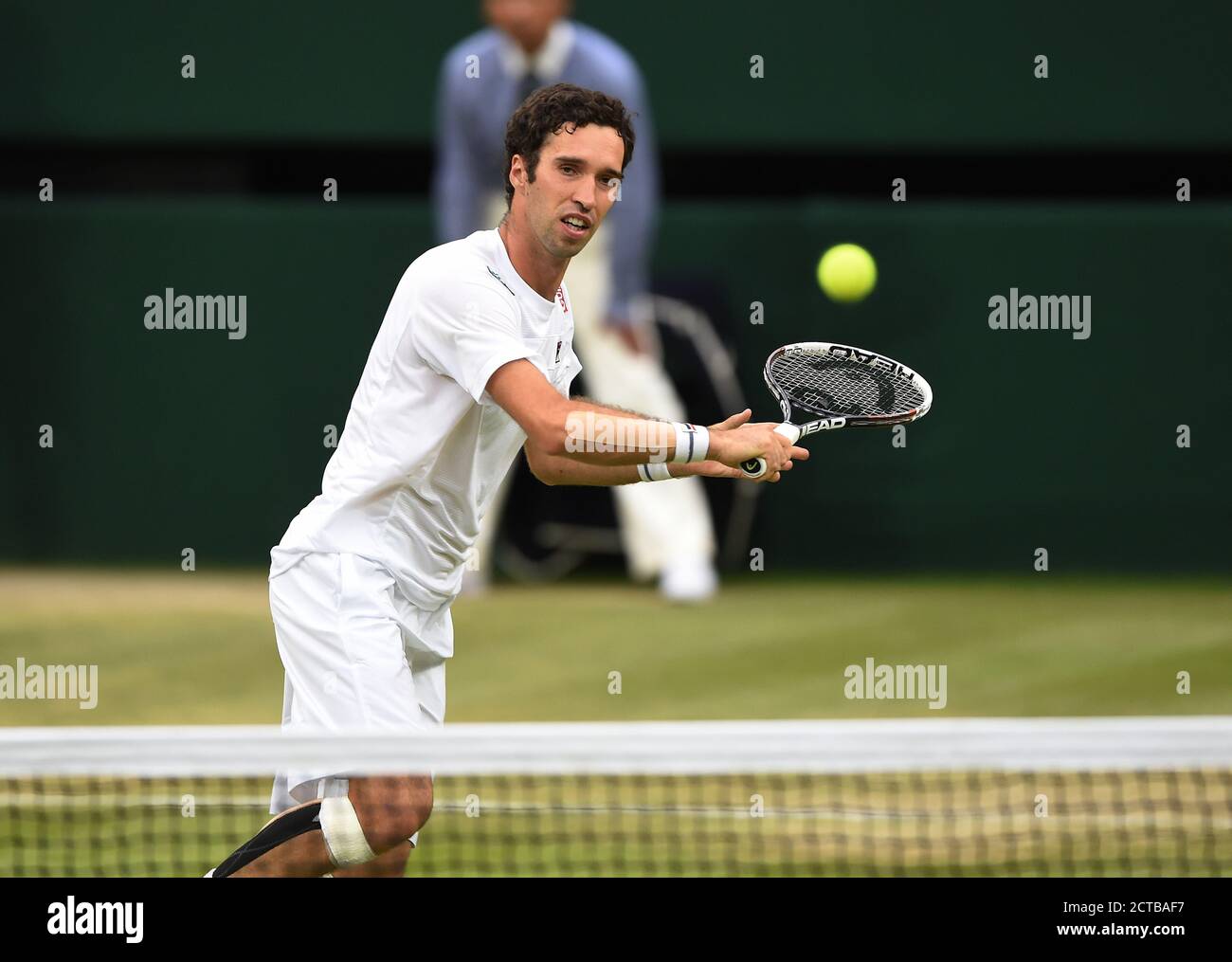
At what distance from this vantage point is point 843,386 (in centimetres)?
356

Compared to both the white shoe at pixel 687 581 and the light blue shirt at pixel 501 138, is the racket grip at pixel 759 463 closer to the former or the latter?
the light blue shirt at pixel 501 138

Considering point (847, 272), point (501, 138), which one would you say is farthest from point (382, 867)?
point (847, 272)

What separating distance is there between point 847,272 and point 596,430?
5178 mm

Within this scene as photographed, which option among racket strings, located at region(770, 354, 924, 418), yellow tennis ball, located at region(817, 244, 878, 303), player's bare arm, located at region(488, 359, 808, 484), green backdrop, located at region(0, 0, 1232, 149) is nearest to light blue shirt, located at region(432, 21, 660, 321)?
green backdrop, located at region(0, 0, 1232, 149)

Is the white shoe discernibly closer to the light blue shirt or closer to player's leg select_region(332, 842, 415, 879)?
the light blue shirt

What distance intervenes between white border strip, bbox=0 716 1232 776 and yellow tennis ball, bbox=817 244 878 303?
4.98 m

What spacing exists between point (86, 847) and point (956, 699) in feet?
9.34

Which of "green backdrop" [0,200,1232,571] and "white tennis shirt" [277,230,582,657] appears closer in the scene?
"white tennis shirt" [277,230,582,657]

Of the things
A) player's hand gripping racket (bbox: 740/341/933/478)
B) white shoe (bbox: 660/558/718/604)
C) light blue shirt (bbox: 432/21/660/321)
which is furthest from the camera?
white shoe (bbox: 660/558/718/604)

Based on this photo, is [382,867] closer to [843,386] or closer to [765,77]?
[843,386]

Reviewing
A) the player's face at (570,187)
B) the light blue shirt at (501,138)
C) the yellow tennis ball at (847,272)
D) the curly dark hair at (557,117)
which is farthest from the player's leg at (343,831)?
the yellow tennis ball at (847,272)

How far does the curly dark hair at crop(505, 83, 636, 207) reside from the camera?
3.10m
